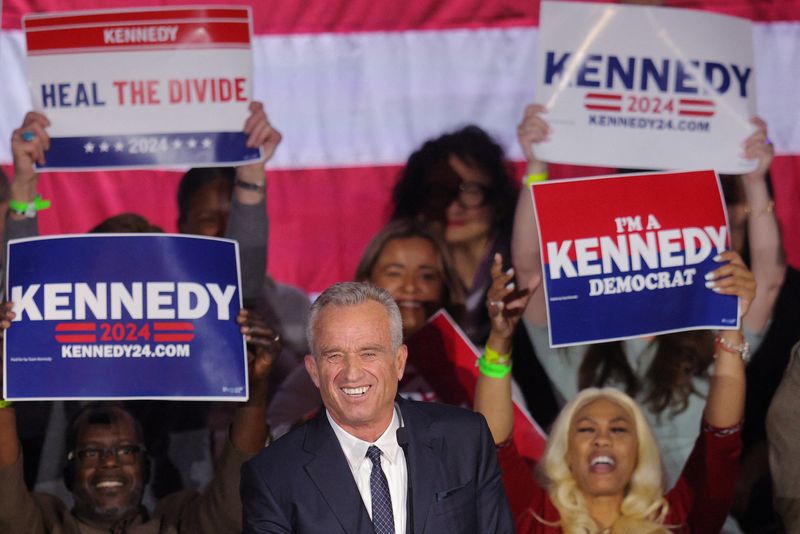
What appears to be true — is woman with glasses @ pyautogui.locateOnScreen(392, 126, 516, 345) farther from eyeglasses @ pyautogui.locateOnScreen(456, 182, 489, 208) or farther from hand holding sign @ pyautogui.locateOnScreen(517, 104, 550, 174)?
hand holding sign @ pyautogui.locateOnScreen(517, 104, 550, 174)

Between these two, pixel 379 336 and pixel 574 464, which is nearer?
pixel 379 336

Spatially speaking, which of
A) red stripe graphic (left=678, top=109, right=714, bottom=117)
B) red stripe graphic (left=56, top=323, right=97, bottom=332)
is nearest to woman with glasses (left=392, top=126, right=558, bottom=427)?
red stripe graphic (left=678, top=109, right=714, bottom=117)

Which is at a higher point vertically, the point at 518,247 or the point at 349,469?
the point at 518,247

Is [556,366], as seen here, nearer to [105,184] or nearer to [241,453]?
[241,453]

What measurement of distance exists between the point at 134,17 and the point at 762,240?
2.20 metres

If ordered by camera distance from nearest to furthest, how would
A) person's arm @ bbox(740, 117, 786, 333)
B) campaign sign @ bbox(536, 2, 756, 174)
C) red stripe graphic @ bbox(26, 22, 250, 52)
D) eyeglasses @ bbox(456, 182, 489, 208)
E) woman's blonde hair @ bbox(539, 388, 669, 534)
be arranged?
1. woman's blonde hair @ bbox(539, 388, 669, 534)
2. red stripe graphic @ bbox(26, 22, 250, 52)
3. campaign sign @ bbox(536, 2, 756, 174)
4. person's arm @ bbox(740, 117, 786, 333)
5. eyeglasses @ bbox(456, 182, 489, 208)

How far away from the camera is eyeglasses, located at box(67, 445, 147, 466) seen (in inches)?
150

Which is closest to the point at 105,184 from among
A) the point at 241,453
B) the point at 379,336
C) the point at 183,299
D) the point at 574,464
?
the point at 183,299

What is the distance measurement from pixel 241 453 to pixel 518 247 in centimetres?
120

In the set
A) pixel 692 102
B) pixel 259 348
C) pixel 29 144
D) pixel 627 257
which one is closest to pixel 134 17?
pixel 29 144

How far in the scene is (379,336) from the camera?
2285 mm

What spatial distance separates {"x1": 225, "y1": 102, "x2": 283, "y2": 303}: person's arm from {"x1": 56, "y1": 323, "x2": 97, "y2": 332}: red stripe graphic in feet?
1.92

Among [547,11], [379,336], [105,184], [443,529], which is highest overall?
[547,11]

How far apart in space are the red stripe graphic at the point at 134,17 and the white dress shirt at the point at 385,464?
6.51 ft
